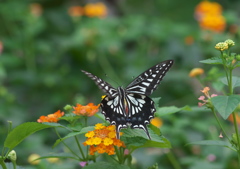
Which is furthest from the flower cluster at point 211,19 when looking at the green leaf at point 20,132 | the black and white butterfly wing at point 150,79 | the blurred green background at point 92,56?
the green leaf at point 20,132

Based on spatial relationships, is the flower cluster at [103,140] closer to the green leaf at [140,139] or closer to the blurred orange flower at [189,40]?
the green leaf at [140,139]

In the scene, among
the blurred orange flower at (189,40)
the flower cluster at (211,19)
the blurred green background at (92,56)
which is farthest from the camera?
the blurred orange flower at (189,40)

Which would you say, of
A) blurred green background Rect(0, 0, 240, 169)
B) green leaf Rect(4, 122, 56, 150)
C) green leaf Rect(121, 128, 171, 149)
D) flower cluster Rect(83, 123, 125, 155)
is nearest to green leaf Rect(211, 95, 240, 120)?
green leaf Rect(121, 128, 171, 149)

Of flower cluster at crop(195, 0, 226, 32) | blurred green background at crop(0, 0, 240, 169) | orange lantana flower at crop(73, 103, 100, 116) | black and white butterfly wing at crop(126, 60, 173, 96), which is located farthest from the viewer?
blurred green background at crop(0, 0, 240, 169)

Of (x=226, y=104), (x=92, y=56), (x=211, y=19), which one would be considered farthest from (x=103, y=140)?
(x=92, y=56)

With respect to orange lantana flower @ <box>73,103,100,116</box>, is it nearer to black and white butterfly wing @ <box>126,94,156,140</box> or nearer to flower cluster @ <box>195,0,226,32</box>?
black and white butterfly wing @ <box>126,94,156,140</box>

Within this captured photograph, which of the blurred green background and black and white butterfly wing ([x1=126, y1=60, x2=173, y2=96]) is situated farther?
the blurred green background

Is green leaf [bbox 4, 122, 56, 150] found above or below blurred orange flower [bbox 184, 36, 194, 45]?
below
